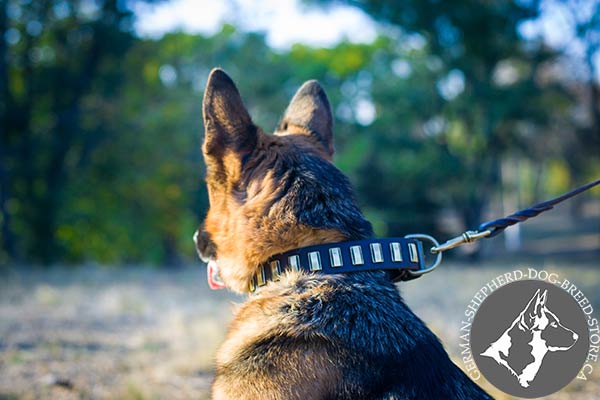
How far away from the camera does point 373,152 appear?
64.8 feet

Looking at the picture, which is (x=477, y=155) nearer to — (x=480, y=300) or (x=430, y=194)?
(x=430, y=194)

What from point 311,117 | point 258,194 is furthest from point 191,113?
point 258,194

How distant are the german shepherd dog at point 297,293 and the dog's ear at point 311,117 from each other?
43 millimetres

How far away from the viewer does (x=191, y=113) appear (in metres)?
17.8

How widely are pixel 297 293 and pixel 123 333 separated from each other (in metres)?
5.12

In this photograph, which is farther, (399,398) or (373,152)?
(373,152)

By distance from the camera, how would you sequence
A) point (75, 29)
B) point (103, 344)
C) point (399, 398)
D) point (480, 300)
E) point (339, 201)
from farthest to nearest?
point (75, 29)
point (103, 344)
point (480, 300)
point (339, 201)
point (399, 398)

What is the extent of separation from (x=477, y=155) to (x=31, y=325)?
657 inches

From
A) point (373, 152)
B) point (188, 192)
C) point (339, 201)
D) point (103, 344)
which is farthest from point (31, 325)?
point (373, 152)

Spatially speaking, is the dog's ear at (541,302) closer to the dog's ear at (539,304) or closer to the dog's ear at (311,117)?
the dog's ear at (539,304)

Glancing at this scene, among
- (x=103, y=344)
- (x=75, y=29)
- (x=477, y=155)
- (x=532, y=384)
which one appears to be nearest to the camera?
(x=532, y=384)

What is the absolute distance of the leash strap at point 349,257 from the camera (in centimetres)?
234

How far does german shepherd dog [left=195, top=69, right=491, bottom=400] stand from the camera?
2068mm

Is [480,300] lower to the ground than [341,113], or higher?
lower
